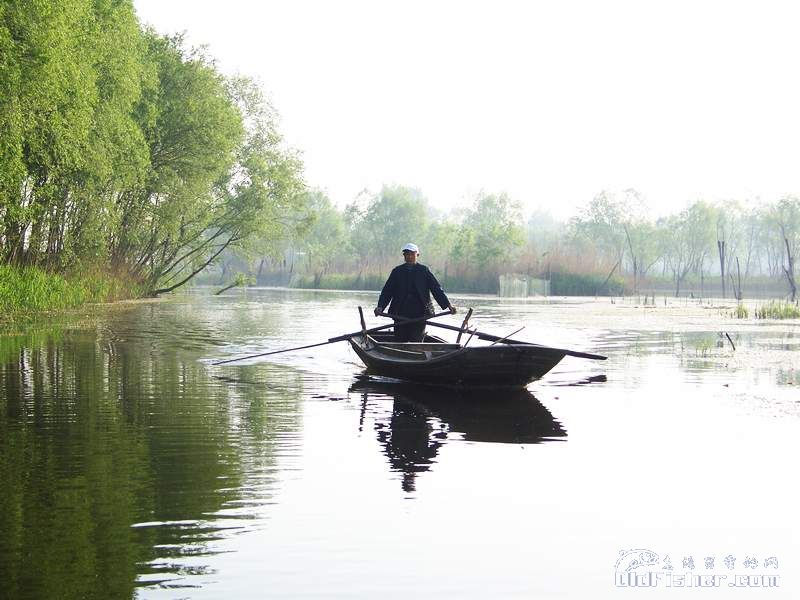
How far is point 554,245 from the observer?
7044 centimetres

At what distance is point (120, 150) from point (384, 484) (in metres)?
27.8

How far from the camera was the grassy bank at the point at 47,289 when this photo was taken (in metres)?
29.2

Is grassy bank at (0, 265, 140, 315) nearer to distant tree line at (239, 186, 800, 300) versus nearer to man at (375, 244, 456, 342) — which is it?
man at (375, 244, 456, 342)

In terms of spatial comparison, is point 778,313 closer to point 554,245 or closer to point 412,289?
point 412,289

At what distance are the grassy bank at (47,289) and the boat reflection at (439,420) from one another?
17309 mm

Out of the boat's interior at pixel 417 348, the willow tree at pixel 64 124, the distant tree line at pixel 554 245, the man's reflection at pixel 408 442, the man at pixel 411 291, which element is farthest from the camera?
the distant tree line at pixel 554 245

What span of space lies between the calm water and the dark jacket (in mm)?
1448

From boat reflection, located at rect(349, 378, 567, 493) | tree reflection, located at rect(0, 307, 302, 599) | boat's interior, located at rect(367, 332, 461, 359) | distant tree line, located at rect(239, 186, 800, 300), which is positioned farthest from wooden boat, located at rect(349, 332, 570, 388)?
distant tree line, located at rect(239, 186, 800, 300)

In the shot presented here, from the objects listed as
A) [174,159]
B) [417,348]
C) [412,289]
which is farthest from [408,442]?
[174,159]

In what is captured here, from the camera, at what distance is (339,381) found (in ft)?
53.1

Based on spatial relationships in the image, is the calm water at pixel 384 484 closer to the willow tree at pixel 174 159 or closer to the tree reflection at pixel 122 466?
the tree reflection at pixel 122 466

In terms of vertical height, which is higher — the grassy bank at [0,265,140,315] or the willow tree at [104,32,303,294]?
the willow tree at [104,32,303,294]

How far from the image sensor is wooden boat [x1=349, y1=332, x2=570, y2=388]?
551 inches

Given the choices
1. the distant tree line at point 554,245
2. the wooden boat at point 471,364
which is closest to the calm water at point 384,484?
the wooden boat at point 471,364
